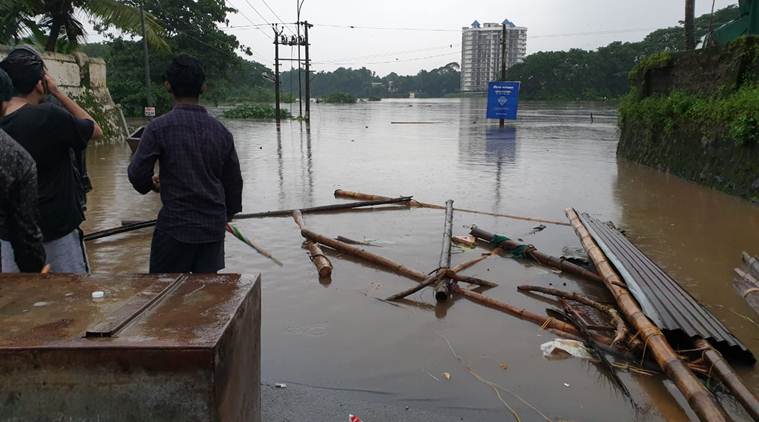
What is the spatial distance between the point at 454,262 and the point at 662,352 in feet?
10.1

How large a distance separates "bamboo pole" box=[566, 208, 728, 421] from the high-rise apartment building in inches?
3497

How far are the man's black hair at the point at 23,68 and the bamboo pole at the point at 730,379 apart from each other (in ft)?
14.0

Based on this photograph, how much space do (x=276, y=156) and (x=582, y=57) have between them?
235 ft

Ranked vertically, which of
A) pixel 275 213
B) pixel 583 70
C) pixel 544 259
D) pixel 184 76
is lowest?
pixel 544 259

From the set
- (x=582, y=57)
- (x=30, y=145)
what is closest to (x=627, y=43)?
(x=582, y=57)

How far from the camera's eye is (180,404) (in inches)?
73.6

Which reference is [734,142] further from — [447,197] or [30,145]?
[30,145]

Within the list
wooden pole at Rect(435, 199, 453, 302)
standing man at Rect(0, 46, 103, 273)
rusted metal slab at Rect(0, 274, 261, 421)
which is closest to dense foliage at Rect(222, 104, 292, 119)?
wooden pole at Rect(435, 199, 453, 302)

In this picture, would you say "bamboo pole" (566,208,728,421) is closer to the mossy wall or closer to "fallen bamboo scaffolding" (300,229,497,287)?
"fallen bamboo scaffolding" (300,229,497,287)

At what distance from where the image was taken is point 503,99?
27922mm

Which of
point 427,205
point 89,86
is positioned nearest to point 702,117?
point 427,205

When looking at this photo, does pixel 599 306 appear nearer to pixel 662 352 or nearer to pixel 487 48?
pixel 662 352

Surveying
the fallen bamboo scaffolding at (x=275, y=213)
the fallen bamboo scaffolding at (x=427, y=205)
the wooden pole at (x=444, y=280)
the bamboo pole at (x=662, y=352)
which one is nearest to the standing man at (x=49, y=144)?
the wooden pole at (x=444, y=280)

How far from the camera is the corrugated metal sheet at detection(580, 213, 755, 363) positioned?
3971 mm
